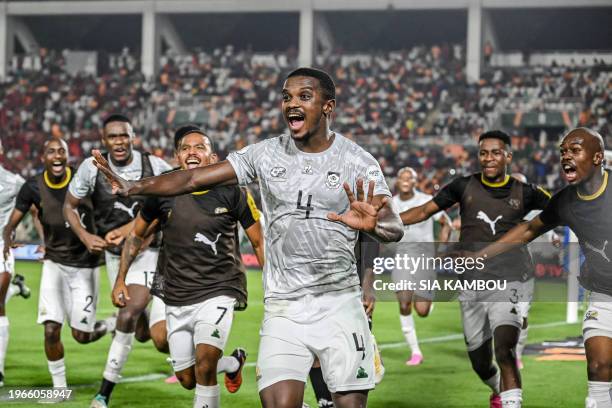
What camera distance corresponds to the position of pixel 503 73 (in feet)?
141

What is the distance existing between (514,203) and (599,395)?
99.1 inches

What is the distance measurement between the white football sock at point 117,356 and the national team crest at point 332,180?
4.46m

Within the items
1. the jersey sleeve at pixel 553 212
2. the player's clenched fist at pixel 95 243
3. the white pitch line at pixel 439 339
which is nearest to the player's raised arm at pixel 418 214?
the jersey sleeve at pixel 553 212

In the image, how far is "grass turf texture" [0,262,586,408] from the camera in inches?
418

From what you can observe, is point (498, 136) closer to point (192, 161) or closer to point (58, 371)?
point (192, 161)

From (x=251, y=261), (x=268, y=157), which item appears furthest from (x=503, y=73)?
(x=268, y=157)

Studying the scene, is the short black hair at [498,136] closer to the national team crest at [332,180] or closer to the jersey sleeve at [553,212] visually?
the jersey sleeve at [553,212]

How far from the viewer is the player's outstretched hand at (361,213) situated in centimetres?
528

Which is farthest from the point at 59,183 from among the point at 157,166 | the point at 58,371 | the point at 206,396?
the point at 206,396

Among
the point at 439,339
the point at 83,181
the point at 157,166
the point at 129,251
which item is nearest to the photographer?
the point at 129,251

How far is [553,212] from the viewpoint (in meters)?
7.95

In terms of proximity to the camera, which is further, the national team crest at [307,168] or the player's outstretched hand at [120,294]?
the player's outstretched hand at [120,294]

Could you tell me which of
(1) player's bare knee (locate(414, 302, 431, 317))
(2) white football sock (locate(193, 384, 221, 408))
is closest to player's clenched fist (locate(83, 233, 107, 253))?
(2) white football sock (locate(193, 384, 221, 408))

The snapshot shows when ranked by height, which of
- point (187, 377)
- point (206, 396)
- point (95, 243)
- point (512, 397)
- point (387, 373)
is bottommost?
point (387, 373)
